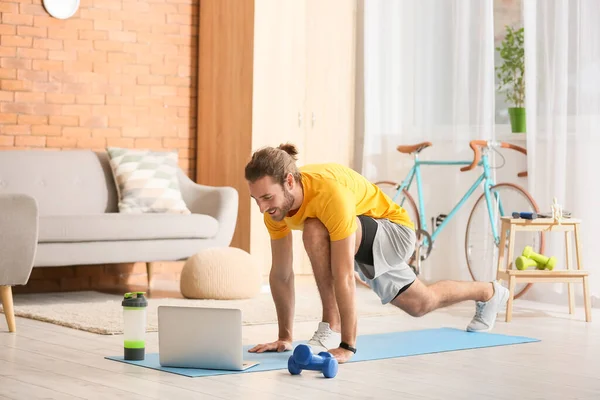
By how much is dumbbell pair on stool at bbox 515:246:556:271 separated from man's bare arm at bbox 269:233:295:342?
169 cm

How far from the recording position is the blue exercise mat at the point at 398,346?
3.56 metres

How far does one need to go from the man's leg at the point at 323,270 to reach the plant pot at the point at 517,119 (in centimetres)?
263

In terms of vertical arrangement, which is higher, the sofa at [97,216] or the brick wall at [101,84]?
the brick wall at [101,84]

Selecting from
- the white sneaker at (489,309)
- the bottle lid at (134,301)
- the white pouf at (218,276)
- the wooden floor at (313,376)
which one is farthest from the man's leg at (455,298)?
the white pouf at (218,276)

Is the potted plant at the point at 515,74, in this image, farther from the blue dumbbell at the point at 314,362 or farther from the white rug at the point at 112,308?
the blue dumbbell at the point at 314,362

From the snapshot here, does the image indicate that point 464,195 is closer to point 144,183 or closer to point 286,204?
point 144,183

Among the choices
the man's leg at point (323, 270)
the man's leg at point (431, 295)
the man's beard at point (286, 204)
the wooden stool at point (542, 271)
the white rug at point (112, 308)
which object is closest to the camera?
the man's beard at point (286, 204)

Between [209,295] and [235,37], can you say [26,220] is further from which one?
[235,37]

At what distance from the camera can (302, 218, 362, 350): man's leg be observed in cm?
362

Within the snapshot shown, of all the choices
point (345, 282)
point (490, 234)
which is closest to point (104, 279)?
point (490, 234)

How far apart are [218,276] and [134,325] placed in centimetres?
200

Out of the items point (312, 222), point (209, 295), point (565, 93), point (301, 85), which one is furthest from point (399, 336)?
point (301, 85)

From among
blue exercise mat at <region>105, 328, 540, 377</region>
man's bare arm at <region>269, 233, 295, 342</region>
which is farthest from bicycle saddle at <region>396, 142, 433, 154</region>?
man's bare arm at <region>269, 233, 295, 342</region>

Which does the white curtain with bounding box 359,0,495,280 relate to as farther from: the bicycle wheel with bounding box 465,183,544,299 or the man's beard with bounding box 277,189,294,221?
the man's beard with bounding box 277,189,294,221
